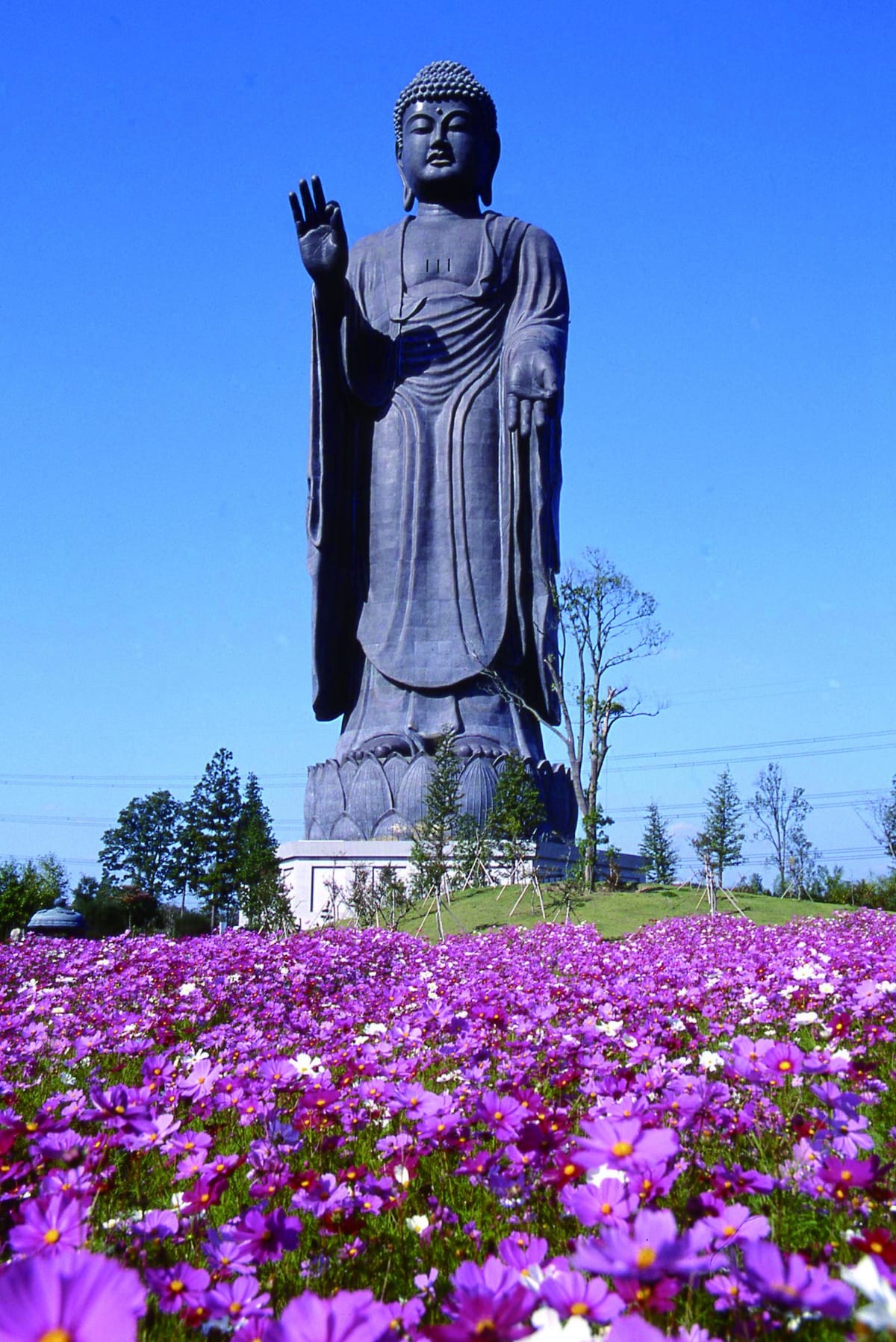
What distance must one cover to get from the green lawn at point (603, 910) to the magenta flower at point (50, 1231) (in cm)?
1092

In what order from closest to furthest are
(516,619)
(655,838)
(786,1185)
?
(786,1185), (516,619), (655,838)

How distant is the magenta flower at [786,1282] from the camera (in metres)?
1.15

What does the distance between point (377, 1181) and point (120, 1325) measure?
151 centimetres

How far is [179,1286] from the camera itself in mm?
1633

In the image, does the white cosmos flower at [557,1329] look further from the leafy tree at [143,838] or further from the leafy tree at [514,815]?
the leafy tree at [143,838]

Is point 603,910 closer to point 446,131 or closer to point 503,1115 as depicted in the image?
point 503,1115

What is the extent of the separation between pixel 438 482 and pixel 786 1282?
19614 millimetres

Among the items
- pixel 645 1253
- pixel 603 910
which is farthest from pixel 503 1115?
pixel 603 910

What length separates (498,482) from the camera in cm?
2038

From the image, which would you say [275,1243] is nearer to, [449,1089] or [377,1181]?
[377,1181]

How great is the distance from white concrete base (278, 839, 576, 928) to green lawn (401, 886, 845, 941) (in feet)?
7.40

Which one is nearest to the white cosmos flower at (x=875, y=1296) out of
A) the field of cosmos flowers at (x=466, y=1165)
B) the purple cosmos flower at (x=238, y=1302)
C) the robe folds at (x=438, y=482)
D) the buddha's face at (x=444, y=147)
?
the field of cosmos flowers at (x=466, y=1165)

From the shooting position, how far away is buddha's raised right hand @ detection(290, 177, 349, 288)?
17109 mm

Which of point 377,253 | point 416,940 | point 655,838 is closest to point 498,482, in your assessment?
point 377,253
